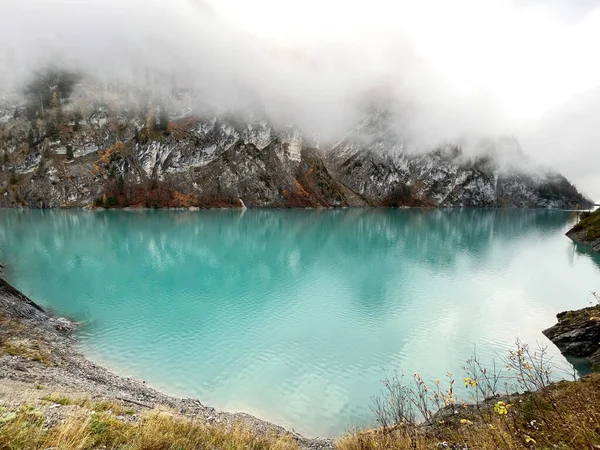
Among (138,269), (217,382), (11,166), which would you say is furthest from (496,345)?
(11,166)

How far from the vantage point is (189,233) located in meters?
96.4

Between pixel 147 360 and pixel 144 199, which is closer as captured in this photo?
pixel 147 360

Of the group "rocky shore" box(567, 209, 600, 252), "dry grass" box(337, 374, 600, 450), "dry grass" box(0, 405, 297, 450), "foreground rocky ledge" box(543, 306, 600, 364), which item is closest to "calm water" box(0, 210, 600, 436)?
"foreground rocky ledge" box(543, 306, 600, 364)

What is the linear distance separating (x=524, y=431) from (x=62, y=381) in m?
19.4

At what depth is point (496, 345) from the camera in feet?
93.5

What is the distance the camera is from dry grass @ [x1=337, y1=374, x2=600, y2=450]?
7007 mm

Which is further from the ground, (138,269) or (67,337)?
(67,337)

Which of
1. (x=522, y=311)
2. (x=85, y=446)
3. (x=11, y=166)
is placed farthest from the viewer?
(x=11, y=166)

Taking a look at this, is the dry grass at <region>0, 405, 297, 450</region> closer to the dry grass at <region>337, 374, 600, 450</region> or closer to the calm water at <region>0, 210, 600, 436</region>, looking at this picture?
the dry grass at <region>337, 374, 600, 450</region>

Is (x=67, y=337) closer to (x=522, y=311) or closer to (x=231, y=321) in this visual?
(x=231, y=321)

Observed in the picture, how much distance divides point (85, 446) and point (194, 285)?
38826mm

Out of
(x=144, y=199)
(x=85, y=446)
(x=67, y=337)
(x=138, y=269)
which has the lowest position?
(x=144, y=199)

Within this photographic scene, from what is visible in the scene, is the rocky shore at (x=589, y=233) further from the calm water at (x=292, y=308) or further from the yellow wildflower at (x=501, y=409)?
the yellow wildflower at (x=501, y=409)

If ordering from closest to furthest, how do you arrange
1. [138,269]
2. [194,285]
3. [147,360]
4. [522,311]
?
[147,360] < [522,311] < [194,285] < [138,269]
